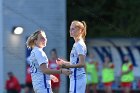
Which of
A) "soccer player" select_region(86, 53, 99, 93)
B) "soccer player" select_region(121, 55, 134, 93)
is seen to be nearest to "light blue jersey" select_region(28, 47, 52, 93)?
"soccer player" select_region(121, 55, 134, 93)

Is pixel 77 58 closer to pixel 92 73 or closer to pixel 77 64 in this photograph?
pixel 77 64

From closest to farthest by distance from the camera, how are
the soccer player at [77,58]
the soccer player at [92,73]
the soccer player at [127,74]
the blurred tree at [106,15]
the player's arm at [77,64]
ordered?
1. the player's arm at [77,64]
2. the soccer player at [77,58]
3. the soccer player at [127,74]
4. the soccer player at [92,73]
5. the blurred tree at [106,15]

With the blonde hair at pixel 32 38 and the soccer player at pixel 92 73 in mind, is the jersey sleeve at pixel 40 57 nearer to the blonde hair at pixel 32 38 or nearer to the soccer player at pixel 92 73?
the blonde hair at pixel 32 38

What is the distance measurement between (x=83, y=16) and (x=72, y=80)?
2259 cm

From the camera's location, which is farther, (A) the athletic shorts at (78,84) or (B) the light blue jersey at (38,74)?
(A) the athletic shorts at (78,84)

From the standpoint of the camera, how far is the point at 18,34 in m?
25.1

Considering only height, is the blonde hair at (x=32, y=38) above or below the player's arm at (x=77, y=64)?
above

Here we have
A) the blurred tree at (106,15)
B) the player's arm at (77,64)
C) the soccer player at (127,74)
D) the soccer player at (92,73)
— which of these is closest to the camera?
the player's arm at (77,64)

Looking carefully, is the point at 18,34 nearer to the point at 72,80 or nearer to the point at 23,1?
the point at 23,1

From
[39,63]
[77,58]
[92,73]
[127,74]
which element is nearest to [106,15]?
[92,73]

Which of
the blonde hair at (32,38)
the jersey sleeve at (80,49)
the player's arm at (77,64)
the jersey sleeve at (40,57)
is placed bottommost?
the player's arm at (77,64)

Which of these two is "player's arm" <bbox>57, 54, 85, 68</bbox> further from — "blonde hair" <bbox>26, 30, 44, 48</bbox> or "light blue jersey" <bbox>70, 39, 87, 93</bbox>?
"blonde hair" <bbox>26, 30, 44, 48</bbox>

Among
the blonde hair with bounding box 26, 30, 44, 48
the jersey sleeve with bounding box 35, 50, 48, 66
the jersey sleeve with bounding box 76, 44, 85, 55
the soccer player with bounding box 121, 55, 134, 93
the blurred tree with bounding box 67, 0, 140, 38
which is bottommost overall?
the soccer player with bounding box 121, 55, 134, 93

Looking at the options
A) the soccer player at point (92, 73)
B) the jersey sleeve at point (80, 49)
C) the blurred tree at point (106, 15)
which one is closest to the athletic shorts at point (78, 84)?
the jersey sleeve at point (80, 49)
